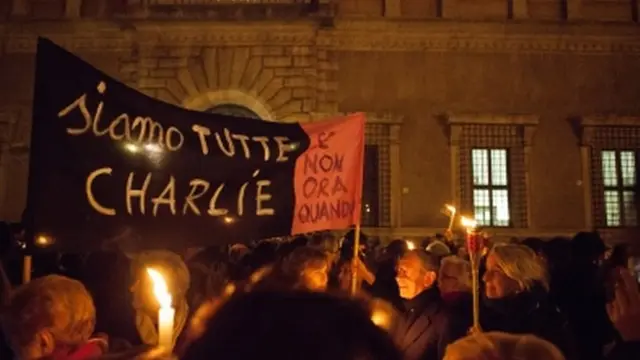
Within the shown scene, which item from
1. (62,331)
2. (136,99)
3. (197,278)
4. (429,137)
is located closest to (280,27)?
(429,137)

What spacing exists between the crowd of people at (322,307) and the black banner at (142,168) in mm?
276

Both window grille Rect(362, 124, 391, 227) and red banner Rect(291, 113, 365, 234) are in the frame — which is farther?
window grille Rect(362, 124, 391, 227)

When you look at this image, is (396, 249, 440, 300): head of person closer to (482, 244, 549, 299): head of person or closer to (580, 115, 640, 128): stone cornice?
(482, 244, 549, 299): head of person

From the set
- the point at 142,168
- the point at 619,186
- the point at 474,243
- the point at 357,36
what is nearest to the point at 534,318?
the point at 474,243

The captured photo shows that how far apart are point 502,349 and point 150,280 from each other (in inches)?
99.3

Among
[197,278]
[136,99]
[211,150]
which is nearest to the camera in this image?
[136,99]

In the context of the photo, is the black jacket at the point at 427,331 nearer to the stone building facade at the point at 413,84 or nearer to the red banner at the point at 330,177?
the red banner at the point at 330,177

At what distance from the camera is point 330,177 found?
5914 millimetres

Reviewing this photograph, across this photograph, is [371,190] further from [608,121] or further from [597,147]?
[608,121]

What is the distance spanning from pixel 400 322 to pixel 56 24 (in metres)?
14.8

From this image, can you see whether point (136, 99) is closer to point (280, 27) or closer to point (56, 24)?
point (280, 27)

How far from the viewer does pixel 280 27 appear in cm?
1711

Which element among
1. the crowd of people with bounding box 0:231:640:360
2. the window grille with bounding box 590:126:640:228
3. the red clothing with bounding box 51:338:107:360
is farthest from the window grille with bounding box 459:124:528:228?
the red clothing with bounding box 51:338:107:360

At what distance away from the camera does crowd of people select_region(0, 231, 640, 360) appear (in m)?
Answer: 1.45
